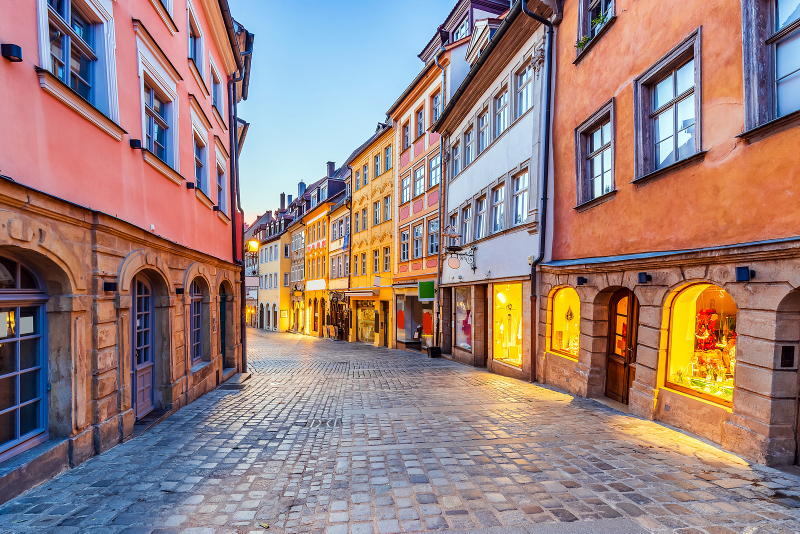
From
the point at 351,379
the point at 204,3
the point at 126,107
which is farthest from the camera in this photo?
the point at 351,379

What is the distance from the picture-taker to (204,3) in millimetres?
10797

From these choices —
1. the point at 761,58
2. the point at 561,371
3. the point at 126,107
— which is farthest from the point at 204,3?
the point at 561,371

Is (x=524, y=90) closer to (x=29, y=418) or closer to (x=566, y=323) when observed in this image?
(x=566, y=323)

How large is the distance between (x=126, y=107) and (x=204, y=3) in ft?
19.7

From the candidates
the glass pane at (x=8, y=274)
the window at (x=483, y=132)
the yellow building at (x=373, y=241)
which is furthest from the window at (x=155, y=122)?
the yellow building at (x=373, y=241)

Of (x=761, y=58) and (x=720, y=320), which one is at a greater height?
(x=761, y=58)

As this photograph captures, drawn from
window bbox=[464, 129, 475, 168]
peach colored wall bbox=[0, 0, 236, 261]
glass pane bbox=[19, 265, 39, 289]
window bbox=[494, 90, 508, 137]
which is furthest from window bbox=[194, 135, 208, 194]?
window bbox=[464, 129, 475, 168]

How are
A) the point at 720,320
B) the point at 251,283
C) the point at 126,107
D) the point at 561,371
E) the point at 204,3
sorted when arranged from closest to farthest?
the point at 720,320, the point at 126,107, the point at 561,371, the point at 204,3, the point at 251,283

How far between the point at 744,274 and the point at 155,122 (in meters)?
9.31

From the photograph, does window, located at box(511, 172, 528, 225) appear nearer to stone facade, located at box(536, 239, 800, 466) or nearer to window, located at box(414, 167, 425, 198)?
stone facade, located at box(536, 239, 800, 466)

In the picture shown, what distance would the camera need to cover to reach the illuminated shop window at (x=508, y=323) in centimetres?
1220

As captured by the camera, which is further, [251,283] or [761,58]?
[251,283]

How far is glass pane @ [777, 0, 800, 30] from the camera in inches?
195

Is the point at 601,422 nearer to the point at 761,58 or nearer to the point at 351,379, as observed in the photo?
the point at 761,58
